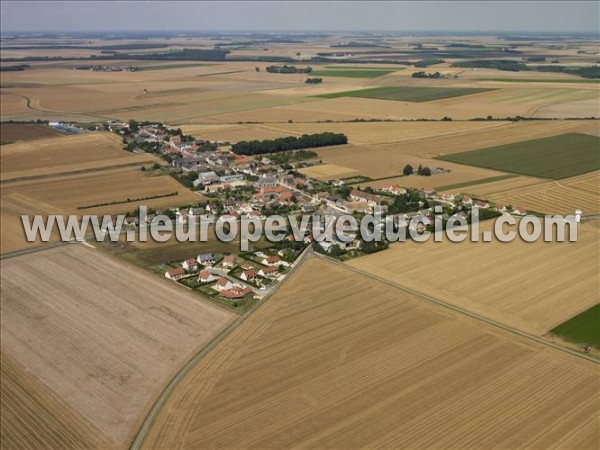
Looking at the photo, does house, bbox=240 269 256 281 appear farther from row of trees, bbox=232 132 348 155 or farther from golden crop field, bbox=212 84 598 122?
golden crop field, bbox=212 84 598 122

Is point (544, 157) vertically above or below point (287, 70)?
below

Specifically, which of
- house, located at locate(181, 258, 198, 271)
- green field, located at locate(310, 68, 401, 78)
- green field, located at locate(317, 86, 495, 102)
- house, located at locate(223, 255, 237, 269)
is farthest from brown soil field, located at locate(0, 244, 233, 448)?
green field, located at locate(310, 68, 401, 78)

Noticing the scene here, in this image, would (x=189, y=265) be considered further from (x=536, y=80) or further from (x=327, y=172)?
(x=536, y=80)

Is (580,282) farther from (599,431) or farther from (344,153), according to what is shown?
(344,153)

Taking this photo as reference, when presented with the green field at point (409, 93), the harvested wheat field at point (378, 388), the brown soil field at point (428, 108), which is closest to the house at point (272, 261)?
the harvested wheat field at point (378, 388)

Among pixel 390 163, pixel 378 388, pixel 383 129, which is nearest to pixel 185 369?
pixel 378 388

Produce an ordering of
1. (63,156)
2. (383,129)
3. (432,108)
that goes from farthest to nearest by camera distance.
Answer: (432,108) < (383,129) < (63,156)
